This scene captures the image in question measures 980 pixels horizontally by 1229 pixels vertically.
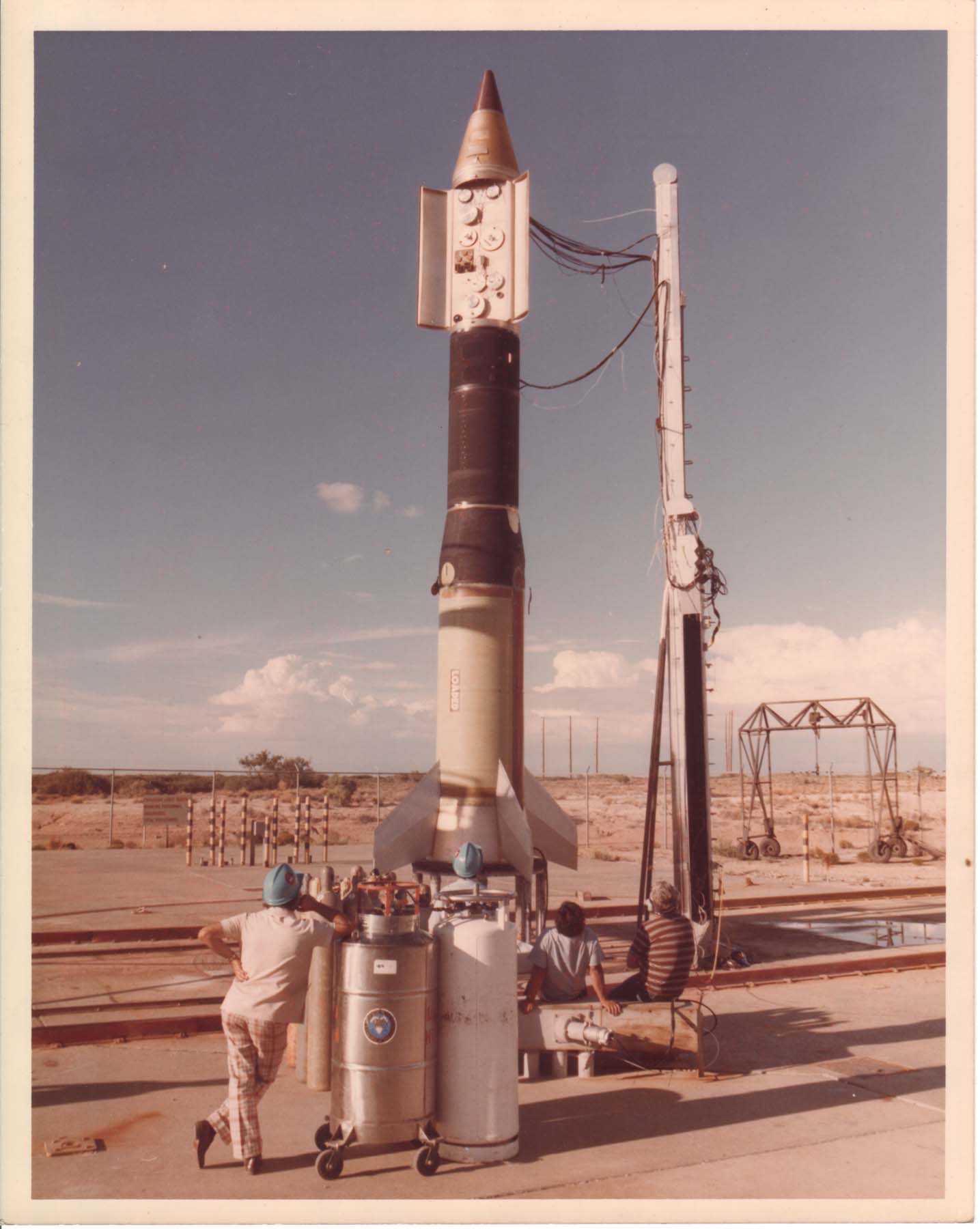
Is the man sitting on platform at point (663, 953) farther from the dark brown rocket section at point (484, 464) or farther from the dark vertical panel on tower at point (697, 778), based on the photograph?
the dark brown rocket section at point (484, 464)

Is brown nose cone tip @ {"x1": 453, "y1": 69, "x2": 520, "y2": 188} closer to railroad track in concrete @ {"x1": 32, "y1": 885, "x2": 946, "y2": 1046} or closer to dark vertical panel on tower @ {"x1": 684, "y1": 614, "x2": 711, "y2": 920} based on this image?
dark vertical panel on tower @ {"x1": 684, "y1": 614, "x2": 711, "y2": 920}

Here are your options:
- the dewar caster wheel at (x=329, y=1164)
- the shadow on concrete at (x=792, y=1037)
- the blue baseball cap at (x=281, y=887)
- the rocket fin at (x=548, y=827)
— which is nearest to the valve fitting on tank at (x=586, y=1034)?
the shadow on concrete at (x=792, y=1037)

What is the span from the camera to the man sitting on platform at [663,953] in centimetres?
835

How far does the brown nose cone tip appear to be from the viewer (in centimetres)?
1281

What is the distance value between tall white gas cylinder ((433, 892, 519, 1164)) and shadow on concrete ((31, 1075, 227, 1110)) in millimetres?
2161

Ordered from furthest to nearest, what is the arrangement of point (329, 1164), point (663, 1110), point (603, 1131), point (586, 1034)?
point (586, 1034) → point (663, 1110) → point (603, 1131) → point (329, 1164)

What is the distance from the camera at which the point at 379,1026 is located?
623 cm

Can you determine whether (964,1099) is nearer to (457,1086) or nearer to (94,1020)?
(457,1086)

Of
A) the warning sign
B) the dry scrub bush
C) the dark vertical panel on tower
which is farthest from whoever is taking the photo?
the dry scrub bush

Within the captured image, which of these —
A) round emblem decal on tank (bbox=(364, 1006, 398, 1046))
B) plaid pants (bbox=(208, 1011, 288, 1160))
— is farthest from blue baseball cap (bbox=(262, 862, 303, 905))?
round emblem decal on tank (bbox=(364, 1006, 398, 1046))

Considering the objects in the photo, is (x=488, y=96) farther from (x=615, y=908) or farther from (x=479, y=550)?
(x=615, y=908)

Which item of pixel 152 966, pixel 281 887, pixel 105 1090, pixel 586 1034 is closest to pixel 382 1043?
pixel 281 887

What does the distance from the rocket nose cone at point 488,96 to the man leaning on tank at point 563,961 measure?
1006cm

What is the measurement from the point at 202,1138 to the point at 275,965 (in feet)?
3.36
